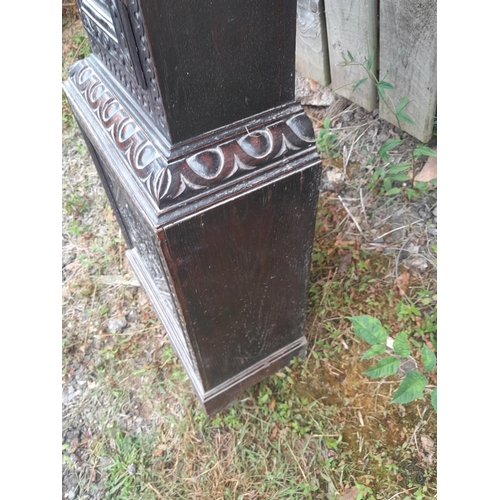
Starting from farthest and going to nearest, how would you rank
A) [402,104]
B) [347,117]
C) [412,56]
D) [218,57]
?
[347,117], [402,104], [412,56], [218,57]

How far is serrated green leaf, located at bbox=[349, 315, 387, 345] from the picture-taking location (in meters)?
1.12

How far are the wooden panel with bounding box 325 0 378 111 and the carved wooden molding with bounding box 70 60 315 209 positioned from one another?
0.78m

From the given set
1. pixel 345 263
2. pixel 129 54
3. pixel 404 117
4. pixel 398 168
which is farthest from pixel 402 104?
pixel 129 54

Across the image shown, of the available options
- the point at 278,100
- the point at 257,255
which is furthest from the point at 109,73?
the point at 257,255

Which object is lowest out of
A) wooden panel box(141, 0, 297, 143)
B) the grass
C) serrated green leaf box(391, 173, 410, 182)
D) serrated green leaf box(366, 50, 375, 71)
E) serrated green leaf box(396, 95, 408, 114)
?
the grass

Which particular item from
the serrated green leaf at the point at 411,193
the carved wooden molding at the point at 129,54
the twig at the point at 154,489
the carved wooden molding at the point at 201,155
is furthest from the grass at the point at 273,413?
the carved wooden molding at the point at 129,54

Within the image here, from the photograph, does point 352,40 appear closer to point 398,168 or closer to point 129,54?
point 398,168

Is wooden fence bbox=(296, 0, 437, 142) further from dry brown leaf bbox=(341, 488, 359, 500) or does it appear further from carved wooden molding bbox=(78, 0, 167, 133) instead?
dry brown leaf bbox=(341, 488, 359, 500)

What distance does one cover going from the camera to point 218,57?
755 mm

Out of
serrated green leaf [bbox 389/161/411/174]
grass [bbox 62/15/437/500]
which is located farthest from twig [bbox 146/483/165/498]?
serrated green leaf [bbox 389/161/411/174]

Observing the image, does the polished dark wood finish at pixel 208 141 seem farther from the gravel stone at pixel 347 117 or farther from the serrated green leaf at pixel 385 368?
the gravel stone at pixel 347 117

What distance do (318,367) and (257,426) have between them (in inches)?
10.8

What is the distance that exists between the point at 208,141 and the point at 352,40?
1.00m

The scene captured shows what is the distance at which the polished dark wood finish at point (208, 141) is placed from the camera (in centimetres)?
73
